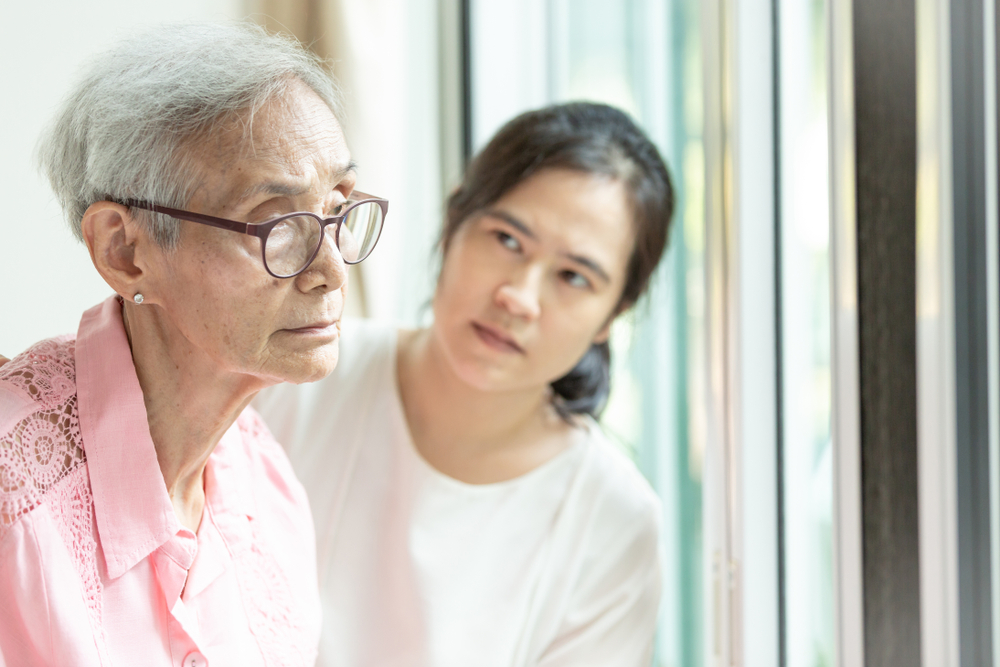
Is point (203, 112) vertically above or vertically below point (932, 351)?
above

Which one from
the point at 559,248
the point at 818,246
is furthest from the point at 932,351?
the point at 559,248

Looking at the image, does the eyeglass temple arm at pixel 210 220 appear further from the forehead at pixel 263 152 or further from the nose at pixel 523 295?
→ the nose at pixel 523 295

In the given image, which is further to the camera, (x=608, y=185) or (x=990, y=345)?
(x=608, y=185)

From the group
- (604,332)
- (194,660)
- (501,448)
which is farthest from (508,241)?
(194,660)

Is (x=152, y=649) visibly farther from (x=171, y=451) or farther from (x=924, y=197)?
→ (x=924, y=197)

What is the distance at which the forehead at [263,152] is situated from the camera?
82 cm

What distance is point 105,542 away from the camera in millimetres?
847

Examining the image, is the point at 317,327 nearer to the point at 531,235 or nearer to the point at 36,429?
the point at 36,429

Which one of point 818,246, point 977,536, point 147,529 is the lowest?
point 977,536

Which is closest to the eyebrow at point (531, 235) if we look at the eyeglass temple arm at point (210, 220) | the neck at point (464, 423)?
the neck at point (464, 423)

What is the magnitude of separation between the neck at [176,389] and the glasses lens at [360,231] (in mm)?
188

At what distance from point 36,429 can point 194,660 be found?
1.00 feet

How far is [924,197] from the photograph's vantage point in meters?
1.20

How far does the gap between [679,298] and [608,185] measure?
729mm
